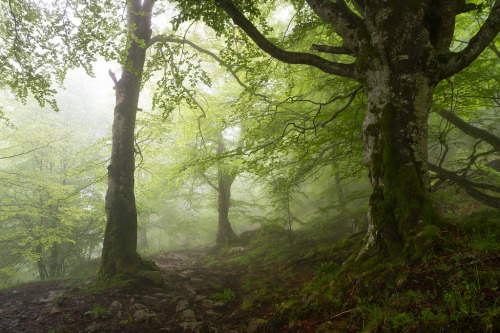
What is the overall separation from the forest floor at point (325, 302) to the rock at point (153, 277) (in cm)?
27

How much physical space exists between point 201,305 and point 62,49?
647 cm

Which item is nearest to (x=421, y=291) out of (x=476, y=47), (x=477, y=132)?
(x=476, y=47)

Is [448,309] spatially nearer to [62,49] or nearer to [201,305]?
[201,305]

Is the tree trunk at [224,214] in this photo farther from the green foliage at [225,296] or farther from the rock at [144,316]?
the rock at [144,316]

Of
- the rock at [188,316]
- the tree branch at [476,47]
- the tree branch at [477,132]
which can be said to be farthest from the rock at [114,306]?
the tree branch at [477,132]

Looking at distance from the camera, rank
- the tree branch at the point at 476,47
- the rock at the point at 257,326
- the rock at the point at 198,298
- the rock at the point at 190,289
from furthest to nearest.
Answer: the rock at the point at 190,289, the rock at the point at 198,298, the tree branch at the point at 476,47, the rock at the point at 257,326

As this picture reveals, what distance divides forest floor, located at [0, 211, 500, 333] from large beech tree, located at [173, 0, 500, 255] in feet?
1.42

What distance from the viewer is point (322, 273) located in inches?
159

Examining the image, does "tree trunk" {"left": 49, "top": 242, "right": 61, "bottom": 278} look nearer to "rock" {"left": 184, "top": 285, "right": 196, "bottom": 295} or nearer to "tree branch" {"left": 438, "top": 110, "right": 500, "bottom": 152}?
"rock" {"left": 184, "top": 285, "right": 196, "bottom": 295}

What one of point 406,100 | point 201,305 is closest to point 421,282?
point 406,100

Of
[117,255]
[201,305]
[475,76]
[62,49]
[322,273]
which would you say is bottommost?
[201,305]

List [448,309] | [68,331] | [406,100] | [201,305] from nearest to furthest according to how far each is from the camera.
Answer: [448,309], [406,100], [68,331], [201,305]

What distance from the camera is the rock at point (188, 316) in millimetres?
3787

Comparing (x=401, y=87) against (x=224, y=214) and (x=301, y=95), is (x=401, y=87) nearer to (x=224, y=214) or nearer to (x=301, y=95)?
(x=301, y=95)
